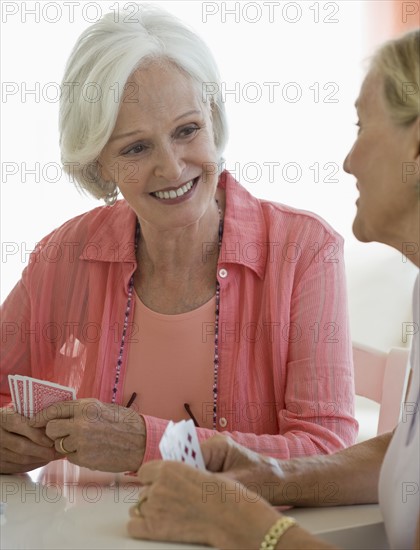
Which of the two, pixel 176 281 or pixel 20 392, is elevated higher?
pixel 176 281

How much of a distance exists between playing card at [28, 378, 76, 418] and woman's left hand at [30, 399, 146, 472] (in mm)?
12

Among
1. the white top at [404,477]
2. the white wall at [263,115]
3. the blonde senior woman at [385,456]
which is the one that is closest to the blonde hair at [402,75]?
the blonde senior woman at [385,456]

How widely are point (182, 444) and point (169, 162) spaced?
79 cm

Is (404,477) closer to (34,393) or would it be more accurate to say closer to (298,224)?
(34,393)

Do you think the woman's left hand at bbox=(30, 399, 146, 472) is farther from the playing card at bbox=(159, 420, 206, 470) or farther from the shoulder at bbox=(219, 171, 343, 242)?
the shoulder at bbox=(219, 171, 343, 242)

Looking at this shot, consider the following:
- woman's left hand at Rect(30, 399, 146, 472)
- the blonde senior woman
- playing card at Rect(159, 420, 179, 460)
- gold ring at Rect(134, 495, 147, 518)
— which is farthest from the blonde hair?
woman's left hand at Rect(30, 399, 146, 472)

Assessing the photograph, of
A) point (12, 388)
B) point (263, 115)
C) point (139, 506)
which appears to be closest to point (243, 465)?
point (139, 506)

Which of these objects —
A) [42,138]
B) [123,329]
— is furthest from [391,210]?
[42,138]

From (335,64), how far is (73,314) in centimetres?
295

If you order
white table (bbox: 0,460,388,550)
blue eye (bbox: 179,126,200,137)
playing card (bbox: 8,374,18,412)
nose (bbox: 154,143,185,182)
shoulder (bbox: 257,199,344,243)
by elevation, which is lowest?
white table (bbox: 0,460,388,550)

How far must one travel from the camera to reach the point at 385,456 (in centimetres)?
169

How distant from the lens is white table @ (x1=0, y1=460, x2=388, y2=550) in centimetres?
159

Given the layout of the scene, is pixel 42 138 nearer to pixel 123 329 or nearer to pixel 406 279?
pixel 406 279

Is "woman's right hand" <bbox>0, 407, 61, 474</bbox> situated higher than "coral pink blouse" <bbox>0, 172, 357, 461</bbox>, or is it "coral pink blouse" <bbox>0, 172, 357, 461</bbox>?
"coral pink blouse" <bbox>0, 172, 357, 461</bbox>
